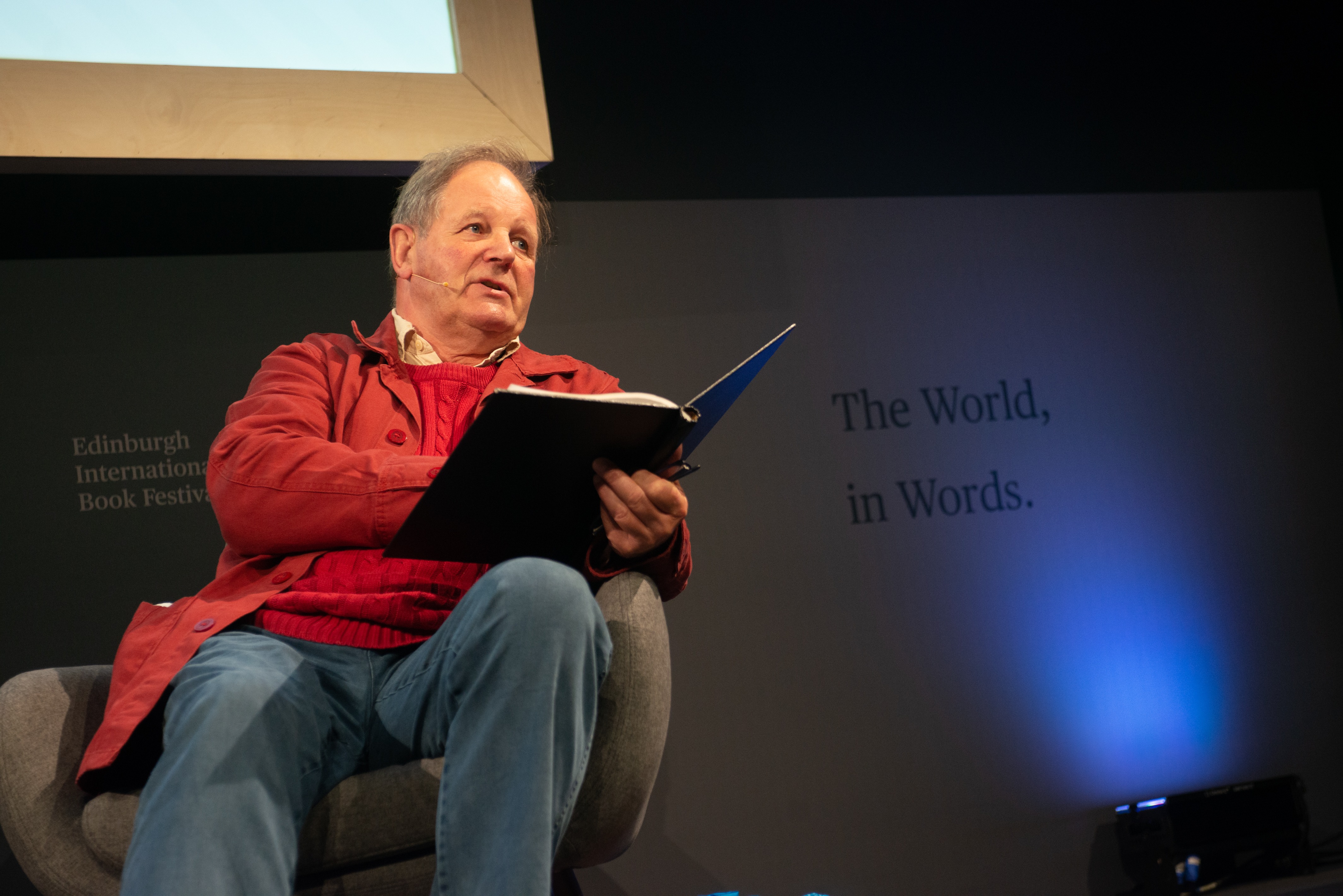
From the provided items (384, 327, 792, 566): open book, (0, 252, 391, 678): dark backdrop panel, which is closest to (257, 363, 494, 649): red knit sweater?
(384, 327, 792, 566): open book

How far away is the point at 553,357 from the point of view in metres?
1.84

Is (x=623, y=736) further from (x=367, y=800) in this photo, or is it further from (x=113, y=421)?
(x=113, y=421)

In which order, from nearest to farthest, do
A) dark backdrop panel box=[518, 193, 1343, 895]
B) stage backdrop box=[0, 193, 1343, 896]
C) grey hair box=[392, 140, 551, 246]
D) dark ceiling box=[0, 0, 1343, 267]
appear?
grey hair box=[392, 140, 551, 246], stage backdrop box=[0, 193, 1343, 896], dark ceiling box=[0, 0, 1343, 267], dark backdrop panel box=[518, 193, 1343, 895]

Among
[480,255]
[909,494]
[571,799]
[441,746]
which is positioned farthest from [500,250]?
[909,494]

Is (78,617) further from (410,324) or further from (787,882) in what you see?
(787,882)

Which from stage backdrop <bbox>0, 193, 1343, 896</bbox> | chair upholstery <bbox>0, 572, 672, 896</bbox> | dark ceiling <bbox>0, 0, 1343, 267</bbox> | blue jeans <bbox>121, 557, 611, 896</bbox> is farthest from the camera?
dark ceiling <bbox>0, 0, 1343, 267</bbox>

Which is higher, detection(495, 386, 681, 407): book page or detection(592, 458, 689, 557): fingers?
detection(495, 386, 681, 407): book page

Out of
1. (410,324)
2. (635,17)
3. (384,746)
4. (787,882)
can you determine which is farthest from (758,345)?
(384,746)

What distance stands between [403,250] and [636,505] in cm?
88

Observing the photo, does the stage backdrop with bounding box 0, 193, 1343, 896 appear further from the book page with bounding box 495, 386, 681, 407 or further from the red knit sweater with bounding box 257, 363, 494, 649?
the book page with bounding box 495, 386, 681, 407

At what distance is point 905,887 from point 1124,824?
0.57 meters

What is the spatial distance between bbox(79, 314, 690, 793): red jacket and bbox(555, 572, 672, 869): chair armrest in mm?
128

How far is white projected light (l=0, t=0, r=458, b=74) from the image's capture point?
226 centimetres

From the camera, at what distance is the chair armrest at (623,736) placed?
136 centimetres
